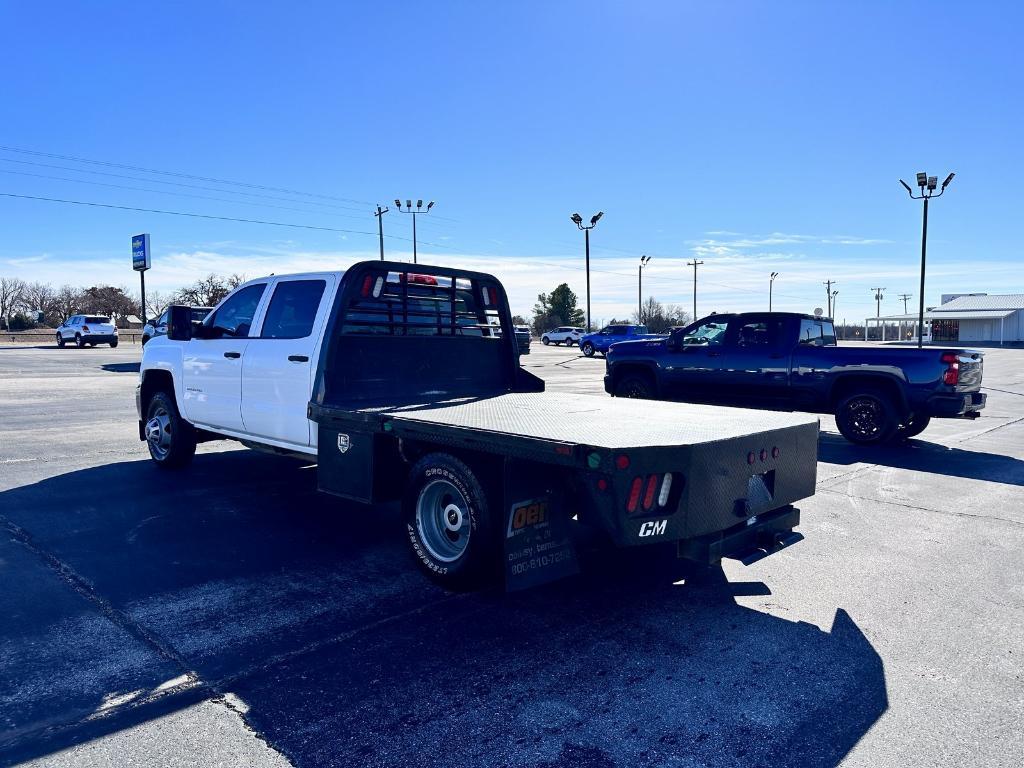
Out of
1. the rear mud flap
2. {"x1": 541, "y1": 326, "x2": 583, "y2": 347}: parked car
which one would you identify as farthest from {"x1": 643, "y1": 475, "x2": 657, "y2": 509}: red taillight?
{"x1": 541, "y1": 326, "x2": 583, "y2": 347}: parked car

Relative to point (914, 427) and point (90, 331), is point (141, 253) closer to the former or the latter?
point (90, 331)

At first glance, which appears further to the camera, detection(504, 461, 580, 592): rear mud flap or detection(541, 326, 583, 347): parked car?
detection(541, 326, 583, 347): parked car

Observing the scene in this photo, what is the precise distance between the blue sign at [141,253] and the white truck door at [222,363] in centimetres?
5026

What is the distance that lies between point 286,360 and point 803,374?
25.0 ft

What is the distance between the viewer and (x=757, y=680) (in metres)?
3.43

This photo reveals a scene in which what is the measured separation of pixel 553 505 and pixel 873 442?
301 inches

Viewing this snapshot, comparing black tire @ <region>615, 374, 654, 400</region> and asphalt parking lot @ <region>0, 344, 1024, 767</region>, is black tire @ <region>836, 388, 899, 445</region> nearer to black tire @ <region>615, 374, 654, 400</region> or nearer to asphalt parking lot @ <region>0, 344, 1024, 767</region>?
black tire @ <region>615, 374, 654, 400</region>

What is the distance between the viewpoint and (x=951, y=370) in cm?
960

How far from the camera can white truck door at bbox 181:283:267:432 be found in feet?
22.5

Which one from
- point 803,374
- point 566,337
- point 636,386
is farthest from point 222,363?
point 566,337

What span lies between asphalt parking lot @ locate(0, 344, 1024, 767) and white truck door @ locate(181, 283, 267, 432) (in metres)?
0.98

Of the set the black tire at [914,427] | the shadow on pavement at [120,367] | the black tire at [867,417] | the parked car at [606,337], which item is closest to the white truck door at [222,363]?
the black tire at [867,417]

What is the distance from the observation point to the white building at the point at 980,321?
66125 mm

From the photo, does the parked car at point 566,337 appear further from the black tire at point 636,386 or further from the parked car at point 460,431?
the parked car at point 460,431
